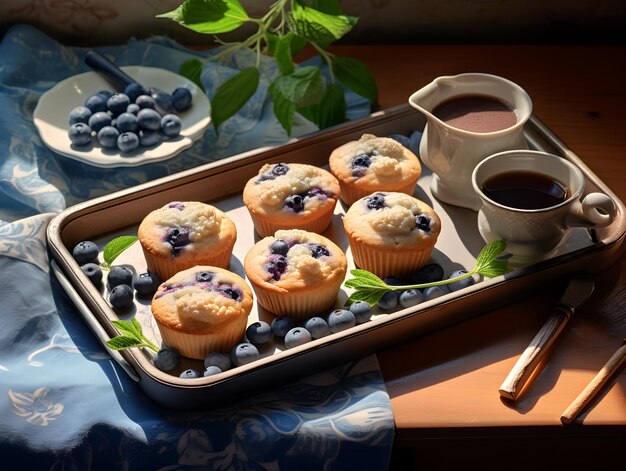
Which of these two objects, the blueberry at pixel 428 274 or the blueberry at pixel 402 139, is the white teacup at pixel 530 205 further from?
the blueberry at pixel 402 139

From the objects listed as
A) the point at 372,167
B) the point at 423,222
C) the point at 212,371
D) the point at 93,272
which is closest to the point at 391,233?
the point at 423,222

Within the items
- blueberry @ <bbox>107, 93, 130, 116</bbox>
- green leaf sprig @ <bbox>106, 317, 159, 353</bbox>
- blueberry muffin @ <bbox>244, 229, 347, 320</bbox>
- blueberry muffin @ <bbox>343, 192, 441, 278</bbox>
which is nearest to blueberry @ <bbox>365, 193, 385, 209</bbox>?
blueberry muffin @ <bbox>343, 192, 441, 278</bbox>

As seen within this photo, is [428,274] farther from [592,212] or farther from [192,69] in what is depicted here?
[192,69]

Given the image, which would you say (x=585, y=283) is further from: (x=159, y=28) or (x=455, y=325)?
(x=159, y=28)

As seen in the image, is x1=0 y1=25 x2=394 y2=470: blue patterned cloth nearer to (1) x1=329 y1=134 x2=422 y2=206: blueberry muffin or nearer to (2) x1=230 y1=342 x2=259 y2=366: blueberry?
(2) x1=230 y1=342 x2=259 y2=366: blueberry

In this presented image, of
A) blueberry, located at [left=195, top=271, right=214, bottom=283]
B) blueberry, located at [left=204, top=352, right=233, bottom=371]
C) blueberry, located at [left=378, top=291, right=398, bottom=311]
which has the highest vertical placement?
blueberry, located at [left=195, top=271, right=214, bottom=283]

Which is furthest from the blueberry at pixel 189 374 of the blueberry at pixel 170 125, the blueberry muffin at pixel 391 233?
the blueberry at pixel 170 125
